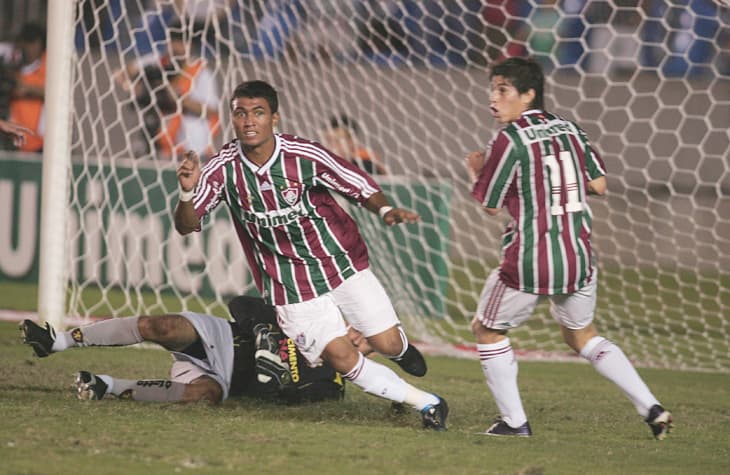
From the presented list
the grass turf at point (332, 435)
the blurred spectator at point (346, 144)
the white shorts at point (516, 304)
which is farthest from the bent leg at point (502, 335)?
the blurred spectator at point (346, 144)

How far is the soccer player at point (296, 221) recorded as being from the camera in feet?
15.5

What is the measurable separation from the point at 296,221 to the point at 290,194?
0.11 metres

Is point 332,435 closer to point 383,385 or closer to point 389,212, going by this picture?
point 383,385

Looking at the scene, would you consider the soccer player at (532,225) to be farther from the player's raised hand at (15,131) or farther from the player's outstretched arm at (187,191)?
the player's raised hand at (15,131)

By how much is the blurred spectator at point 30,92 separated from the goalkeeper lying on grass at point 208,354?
677 cm

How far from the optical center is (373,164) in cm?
919

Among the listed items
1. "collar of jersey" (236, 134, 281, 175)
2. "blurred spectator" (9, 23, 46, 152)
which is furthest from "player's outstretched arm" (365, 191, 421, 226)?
"blurred spectator" (9, 23, 46, 152)

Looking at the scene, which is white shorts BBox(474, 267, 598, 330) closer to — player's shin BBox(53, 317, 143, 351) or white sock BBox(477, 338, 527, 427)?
white sock BBox(477, 338, 527, 427)

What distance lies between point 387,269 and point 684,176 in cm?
435

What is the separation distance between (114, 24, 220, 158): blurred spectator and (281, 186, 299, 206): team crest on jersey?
3.70 m

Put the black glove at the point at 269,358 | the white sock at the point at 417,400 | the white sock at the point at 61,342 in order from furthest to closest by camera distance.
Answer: the black glove at the point at 269,358 → the white sock at the point at 61,342 → the white sock at the point at 417,400

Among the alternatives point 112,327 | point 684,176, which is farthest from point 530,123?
point 684,176

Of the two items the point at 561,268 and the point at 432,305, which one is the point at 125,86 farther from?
the point at 561,268

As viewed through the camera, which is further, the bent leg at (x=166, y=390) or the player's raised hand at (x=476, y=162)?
the bent leg at (x=166, y=390)
